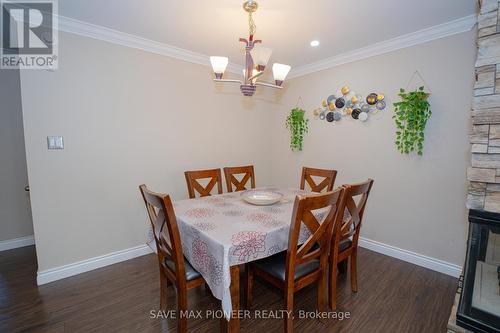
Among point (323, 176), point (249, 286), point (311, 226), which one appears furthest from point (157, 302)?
point (323, 176)

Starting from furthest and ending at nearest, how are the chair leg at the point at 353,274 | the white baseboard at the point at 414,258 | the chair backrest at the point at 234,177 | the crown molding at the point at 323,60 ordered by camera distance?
the chair backrest at the point at 234,177 < the white baseboard at the point at 414,258 < the crown molding at the point at 323,60 < the chair leg at the point at 353,274

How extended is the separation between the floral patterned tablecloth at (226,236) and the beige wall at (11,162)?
235 cm

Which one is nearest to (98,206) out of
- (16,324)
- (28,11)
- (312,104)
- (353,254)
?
(16,324)

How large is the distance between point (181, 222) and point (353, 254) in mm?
1493

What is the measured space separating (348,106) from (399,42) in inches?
31.7

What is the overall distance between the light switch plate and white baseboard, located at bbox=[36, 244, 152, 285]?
3.77ft

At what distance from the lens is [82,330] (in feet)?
5.17

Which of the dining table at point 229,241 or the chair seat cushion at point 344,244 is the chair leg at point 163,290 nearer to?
the dining table at point 229,241

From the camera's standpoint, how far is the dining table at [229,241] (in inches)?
49.8

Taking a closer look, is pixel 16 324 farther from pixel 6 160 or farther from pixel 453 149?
pixel 453 149

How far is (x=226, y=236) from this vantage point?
4.38 feet

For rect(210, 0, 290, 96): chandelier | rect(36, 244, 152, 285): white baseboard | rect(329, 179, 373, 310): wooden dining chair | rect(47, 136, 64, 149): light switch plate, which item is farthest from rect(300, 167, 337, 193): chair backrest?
rect(47, 136, 64, 149): light switch plate

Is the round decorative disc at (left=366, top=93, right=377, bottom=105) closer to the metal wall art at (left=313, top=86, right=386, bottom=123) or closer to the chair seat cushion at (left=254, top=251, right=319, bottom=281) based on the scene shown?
the metal wall art at (left=313, top=86, right=386, bottom=123)

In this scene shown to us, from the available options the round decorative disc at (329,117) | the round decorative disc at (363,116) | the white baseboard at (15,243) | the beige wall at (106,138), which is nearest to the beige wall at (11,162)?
the white baseboard at (15,243)
